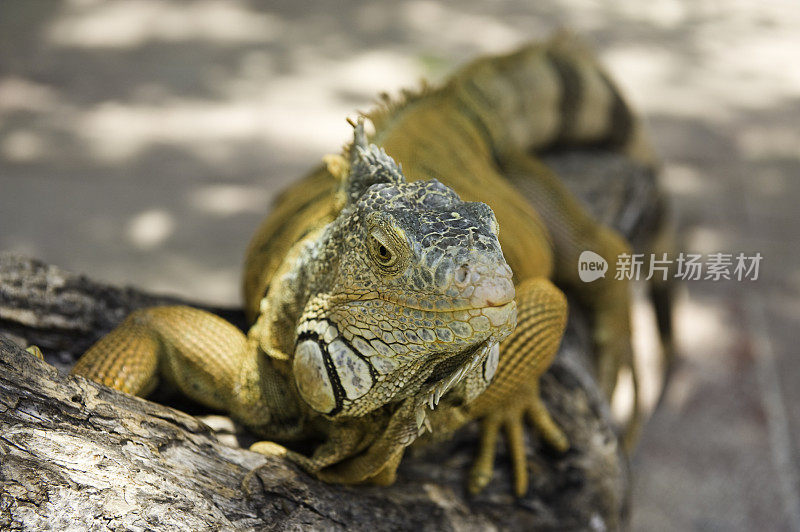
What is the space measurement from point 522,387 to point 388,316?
41.0 inches

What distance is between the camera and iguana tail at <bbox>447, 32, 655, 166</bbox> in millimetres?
4051

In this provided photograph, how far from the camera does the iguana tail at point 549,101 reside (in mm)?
4051

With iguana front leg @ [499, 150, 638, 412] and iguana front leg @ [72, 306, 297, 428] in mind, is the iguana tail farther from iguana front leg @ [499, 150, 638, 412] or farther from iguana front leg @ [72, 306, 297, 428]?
iguana front leg @ [72, 306, 297, 428]

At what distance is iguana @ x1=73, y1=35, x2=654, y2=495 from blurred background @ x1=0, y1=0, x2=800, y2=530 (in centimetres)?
129

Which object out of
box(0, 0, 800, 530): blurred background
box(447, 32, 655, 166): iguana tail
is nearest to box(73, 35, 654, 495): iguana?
box(447, 32, 655, 166): iguana tail

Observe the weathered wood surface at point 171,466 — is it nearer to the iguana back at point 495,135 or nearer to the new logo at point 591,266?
the iguana back at point 495,135

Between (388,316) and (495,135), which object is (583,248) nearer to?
(495,135)

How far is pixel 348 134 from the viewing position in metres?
6.93

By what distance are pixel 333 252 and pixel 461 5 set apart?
716cm

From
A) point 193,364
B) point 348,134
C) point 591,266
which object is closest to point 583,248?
point 591,266

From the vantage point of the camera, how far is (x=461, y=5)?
8.59m

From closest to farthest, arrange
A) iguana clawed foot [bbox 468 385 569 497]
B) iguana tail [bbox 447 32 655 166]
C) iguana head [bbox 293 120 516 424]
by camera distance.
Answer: iguana head [bbox 293 120 516 424] → iguana clawed foot [bbox 468 385 569 497] → iguana tail [bbox 447 32 655 166]

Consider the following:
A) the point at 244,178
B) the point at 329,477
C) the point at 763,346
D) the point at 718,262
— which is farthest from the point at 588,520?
the point at 244,178

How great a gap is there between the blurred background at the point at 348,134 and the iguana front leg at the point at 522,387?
1927 millimetres
